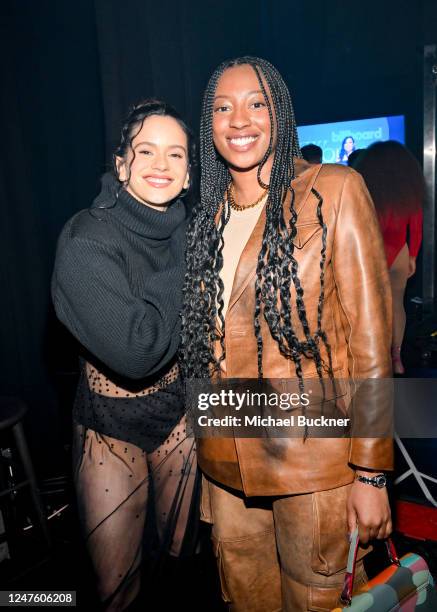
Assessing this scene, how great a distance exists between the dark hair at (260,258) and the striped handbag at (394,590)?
0.51 meters

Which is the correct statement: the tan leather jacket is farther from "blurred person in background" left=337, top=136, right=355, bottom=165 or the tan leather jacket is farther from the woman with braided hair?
"blurred person in background" left=337, top=136, right=355, bottom=165

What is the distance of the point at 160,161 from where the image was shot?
Answer: 1.75 metres

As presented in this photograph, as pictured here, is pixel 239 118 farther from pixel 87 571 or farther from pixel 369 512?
Result: pixel 87 571

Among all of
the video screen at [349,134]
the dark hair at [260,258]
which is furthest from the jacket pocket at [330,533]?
the video screen at [349,134]

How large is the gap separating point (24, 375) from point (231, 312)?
2273 mm

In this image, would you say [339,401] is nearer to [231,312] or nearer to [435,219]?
[231,312]

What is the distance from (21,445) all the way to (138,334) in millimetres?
1411

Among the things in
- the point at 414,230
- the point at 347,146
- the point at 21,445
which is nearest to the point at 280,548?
the point at 21,445

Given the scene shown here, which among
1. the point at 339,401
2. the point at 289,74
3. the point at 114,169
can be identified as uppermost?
the point at 289,74

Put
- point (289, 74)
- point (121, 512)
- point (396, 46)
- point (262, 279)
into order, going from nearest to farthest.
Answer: point (262, 279), point (121, 512), point (396, 46), point (289, 74)

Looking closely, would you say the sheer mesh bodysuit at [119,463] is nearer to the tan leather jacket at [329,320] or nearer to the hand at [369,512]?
the tan leather jacket at [329,320]

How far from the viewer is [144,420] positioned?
176 centimetres

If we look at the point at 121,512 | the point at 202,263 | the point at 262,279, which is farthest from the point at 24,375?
the point at 262,279

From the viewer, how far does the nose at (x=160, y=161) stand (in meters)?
1.75
